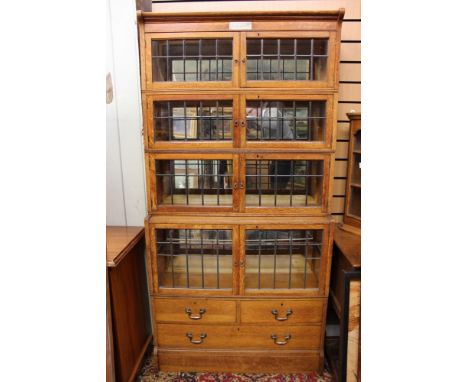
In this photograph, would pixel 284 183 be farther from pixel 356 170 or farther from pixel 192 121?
pixel 192 121

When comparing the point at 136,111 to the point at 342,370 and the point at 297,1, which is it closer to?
the point at 297,1

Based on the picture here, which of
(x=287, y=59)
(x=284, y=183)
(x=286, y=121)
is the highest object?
(x=287, y=59)

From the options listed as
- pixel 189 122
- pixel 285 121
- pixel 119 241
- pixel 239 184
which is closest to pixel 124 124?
pixel 189 122

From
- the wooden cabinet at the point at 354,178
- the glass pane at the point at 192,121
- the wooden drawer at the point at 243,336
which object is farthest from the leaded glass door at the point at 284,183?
the wooden drawer at the point at 243,336

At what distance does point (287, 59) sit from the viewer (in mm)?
1542

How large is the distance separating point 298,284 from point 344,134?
0.96m

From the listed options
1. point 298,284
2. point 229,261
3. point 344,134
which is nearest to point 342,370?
point 298,284

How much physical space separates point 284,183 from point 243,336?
2.89ft

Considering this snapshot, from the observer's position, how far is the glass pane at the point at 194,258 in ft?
5.55

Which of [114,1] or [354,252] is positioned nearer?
[354,252]

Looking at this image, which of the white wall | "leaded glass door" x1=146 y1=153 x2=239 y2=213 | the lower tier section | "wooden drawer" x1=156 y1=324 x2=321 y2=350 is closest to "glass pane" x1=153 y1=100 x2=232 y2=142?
"leaded glass door" x1=146 y1=153 x2=239 y2=213

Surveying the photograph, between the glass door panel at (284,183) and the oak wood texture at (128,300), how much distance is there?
0.70m

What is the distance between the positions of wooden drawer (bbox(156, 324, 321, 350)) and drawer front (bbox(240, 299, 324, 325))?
0.04 m
